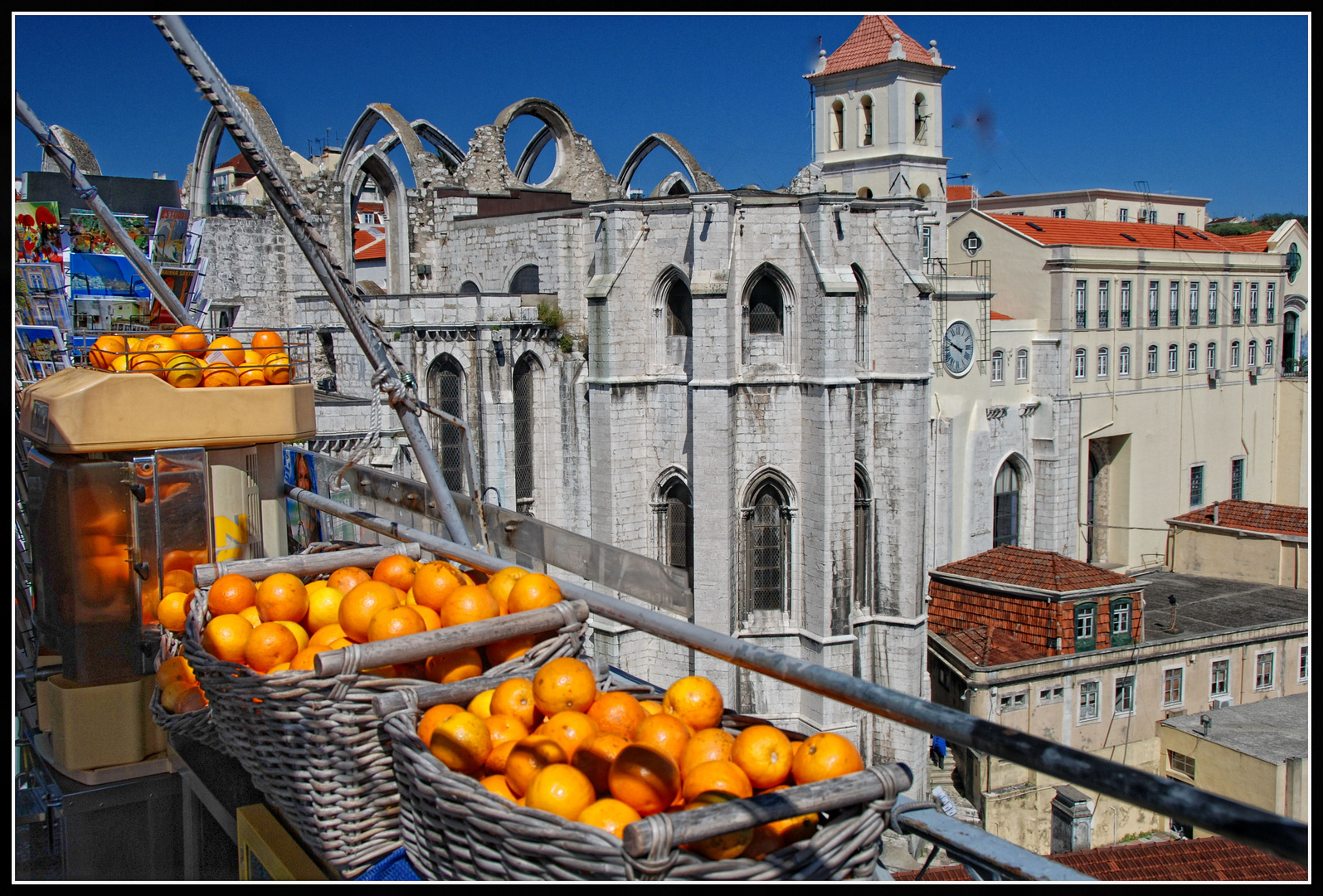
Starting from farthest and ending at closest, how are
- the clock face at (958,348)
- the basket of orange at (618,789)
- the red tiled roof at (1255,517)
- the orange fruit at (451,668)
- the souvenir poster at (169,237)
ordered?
the red tiled roof at (1255,517) < the clock face at (958,348) < the souvenir poster at (169,237) < the orange fruit at (451,668) < the basket of orange at (618,789)

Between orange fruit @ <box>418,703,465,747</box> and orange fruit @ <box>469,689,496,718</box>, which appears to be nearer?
orange fruit @ <box>418,703,465,747</box>

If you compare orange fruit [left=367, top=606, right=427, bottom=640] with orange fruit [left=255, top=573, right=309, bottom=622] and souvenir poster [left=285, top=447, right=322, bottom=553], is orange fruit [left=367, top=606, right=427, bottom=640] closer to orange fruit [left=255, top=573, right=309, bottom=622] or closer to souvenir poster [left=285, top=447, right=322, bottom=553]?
orange fruit [left=255, top=573, right=309, bottom=622]

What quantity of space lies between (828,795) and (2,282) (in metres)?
4.38

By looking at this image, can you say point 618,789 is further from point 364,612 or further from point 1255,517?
point 1255,517

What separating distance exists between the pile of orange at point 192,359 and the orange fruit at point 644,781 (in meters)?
3.41

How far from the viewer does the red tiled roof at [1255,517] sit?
111 ft

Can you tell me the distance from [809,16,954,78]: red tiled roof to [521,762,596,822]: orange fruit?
35625 mm

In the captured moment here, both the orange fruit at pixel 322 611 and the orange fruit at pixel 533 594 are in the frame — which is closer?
the orange fruit at pixel 533 594

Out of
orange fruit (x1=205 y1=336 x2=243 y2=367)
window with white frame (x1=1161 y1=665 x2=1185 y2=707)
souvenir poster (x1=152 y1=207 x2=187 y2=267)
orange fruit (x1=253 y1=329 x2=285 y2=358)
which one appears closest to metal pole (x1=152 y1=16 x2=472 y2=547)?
orange fruit (x1=253 y1=329 x2=285 y2=358)

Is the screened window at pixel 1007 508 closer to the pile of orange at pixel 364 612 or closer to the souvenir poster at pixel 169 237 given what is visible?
the souvenir poster at pixel 169 237

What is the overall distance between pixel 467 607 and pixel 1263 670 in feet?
92.9

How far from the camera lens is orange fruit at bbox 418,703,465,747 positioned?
320 centimetres

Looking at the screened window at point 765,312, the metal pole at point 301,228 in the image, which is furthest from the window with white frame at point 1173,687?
the metal pole at point 301,228
